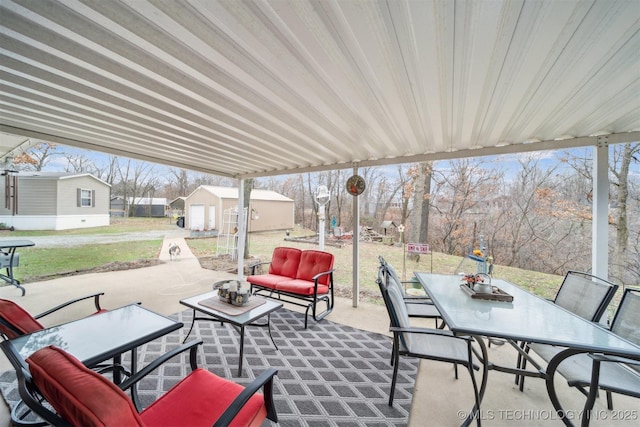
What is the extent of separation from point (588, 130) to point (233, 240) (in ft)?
26.0

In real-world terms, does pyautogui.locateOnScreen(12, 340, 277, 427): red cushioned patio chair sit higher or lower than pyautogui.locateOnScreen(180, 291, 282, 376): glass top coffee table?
higher

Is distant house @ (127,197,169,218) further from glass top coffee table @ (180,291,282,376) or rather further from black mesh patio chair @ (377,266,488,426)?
black mesh patio chair @ (377,266,488,426)

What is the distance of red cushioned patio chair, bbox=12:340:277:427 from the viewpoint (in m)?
0.73

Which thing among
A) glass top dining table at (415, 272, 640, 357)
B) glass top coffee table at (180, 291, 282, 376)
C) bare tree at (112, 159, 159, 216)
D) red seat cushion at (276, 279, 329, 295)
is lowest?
red seat cushion at (276, 279, 329, 295)

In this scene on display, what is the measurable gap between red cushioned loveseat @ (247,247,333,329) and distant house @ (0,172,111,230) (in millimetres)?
6879

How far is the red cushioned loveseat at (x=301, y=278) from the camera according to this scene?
336 cm

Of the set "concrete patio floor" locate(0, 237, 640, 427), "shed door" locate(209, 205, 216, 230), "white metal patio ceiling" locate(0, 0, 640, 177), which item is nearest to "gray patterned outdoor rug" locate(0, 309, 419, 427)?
"concrete patio floor" locate(0, 237, 640, 427)

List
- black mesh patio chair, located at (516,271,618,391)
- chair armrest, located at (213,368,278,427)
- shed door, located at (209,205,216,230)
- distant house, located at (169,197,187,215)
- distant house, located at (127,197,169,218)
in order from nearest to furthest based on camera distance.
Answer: chair armrest, located at (213,368,278,427)
black mesh patio chair, located at (516,271,618,391)
distant house, located at (127,197,169,218)
distant house, located at (169,197,187,215)
shed door, located at (209,205,216,230)

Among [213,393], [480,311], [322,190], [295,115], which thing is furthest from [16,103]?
[480,311]

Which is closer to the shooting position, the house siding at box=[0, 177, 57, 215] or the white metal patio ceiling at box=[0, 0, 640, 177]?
the white metal patio ceiling at box=[0, 0, 640, 177]

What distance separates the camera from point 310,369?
230 cm

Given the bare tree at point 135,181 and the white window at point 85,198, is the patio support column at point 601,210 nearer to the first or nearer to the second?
the bare tree at point 135,181

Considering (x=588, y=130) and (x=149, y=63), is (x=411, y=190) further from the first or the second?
(x=149, y=63)

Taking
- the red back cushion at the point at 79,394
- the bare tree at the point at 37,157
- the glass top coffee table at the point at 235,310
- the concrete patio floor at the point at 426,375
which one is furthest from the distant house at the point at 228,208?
Result: the red back cushion at the point at 79,394
